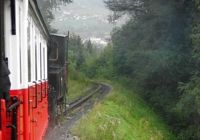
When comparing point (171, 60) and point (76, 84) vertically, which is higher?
point (171, 60)

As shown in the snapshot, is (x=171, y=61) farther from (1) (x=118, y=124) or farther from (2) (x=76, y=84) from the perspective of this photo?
(1) (x=118, y=124)

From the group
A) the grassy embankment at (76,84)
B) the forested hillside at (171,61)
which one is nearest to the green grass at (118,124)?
the forested hillside at (171,61)

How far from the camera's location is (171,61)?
33.4m

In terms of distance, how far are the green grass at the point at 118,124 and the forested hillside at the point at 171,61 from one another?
4.28 feet

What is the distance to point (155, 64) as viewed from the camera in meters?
34.3

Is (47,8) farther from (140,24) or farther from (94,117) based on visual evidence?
(94,117)

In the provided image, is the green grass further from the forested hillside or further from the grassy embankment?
the grassy embankment

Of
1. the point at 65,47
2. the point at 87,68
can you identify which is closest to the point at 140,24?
the point at 65,47

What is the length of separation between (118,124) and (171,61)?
47.2ft

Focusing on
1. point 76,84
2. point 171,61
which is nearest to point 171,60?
point 171,61

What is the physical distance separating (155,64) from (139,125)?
9.56m

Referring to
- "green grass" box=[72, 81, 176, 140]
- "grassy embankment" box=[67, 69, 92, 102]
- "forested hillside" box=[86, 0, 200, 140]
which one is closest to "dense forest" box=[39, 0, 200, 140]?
"forested hillside" box=[86, 0, 200, 140]

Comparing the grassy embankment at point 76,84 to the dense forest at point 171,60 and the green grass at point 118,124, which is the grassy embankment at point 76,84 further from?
the green grass at point 118,124

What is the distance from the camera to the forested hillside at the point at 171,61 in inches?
1127
